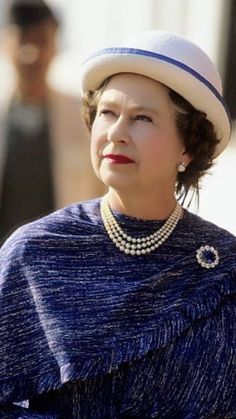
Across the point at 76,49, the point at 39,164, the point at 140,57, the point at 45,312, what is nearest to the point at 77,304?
the point at 45,312

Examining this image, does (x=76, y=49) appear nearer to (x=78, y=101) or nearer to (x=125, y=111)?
(x=78, y=101)

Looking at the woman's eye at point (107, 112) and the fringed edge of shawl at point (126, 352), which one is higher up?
the woman's eye at point (107, 112)

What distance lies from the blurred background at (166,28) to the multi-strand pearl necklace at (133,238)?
4.71 meters

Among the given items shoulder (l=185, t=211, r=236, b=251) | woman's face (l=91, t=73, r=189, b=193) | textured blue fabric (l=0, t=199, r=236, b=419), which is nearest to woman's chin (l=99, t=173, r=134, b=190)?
woman's face (l=91, t=73, r=189, b=193)

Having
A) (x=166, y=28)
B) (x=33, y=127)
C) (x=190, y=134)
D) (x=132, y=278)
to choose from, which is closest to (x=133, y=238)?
(x=132, y=278)

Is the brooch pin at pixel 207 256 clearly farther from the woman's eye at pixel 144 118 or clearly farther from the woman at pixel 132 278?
the woman's eye at pixel 144 118

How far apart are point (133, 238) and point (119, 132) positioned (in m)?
0.31

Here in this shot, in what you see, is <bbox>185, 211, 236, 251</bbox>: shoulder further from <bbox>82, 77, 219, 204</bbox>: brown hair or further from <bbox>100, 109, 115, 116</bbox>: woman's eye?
<bbox>100, 109, 115, 116</bbox>: woman's eye

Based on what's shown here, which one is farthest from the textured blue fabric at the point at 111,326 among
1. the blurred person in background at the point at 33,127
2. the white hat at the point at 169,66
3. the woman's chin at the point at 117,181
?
the blurred person in background at the point at 33,127

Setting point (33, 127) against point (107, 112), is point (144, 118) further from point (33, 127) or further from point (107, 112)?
point (33, 127)

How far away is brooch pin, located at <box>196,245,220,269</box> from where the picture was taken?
153 inches

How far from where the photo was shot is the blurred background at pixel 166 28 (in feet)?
30.3

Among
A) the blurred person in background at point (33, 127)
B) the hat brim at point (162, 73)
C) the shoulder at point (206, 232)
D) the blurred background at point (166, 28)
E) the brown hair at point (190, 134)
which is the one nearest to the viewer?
the hat brim at point (162, 73)

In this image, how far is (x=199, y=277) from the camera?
3896 mm
